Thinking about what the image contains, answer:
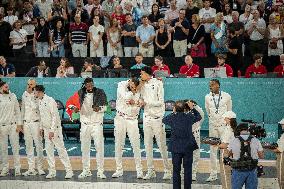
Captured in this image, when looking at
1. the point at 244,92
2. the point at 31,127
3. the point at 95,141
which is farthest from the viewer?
the point at 244,92

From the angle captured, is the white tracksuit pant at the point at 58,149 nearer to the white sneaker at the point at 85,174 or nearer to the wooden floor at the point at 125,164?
the white sneaker at the point at 85,174

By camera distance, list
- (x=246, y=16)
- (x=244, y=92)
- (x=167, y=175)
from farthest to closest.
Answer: (x=246, y=16), (x=244, y=92), (x=167, y=175)

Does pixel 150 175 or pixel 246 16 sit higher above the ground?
pixel 246 16

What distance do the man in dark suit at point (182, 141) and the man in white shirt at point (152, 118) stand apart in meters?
1.38

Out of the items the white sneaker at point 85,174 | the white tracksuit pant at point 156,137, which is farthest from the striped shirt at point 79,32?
the white sneaker at point 85,174

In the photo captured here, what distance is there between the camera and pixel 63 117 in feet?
75.2

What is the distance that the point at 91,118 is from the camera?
18.3m

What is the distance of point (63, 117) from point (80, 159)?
3.07 m

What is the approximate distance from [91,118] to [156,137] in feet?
5.04

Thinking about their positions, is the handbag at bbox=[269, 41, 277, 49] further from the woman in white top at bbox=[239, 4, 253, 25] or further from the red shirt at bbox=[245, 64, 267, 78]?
the red shirt at bbox=[245, 64, 267, 78]

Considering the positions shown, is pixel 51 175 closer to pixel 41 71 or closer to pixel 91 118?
pixel 91 118

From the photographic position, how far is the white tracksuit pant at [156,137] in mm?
18000

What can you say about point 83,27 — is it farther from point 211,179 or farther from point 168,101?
point 211,179

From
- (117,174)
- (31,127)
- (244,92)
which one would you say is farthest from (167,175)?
(244,92)
